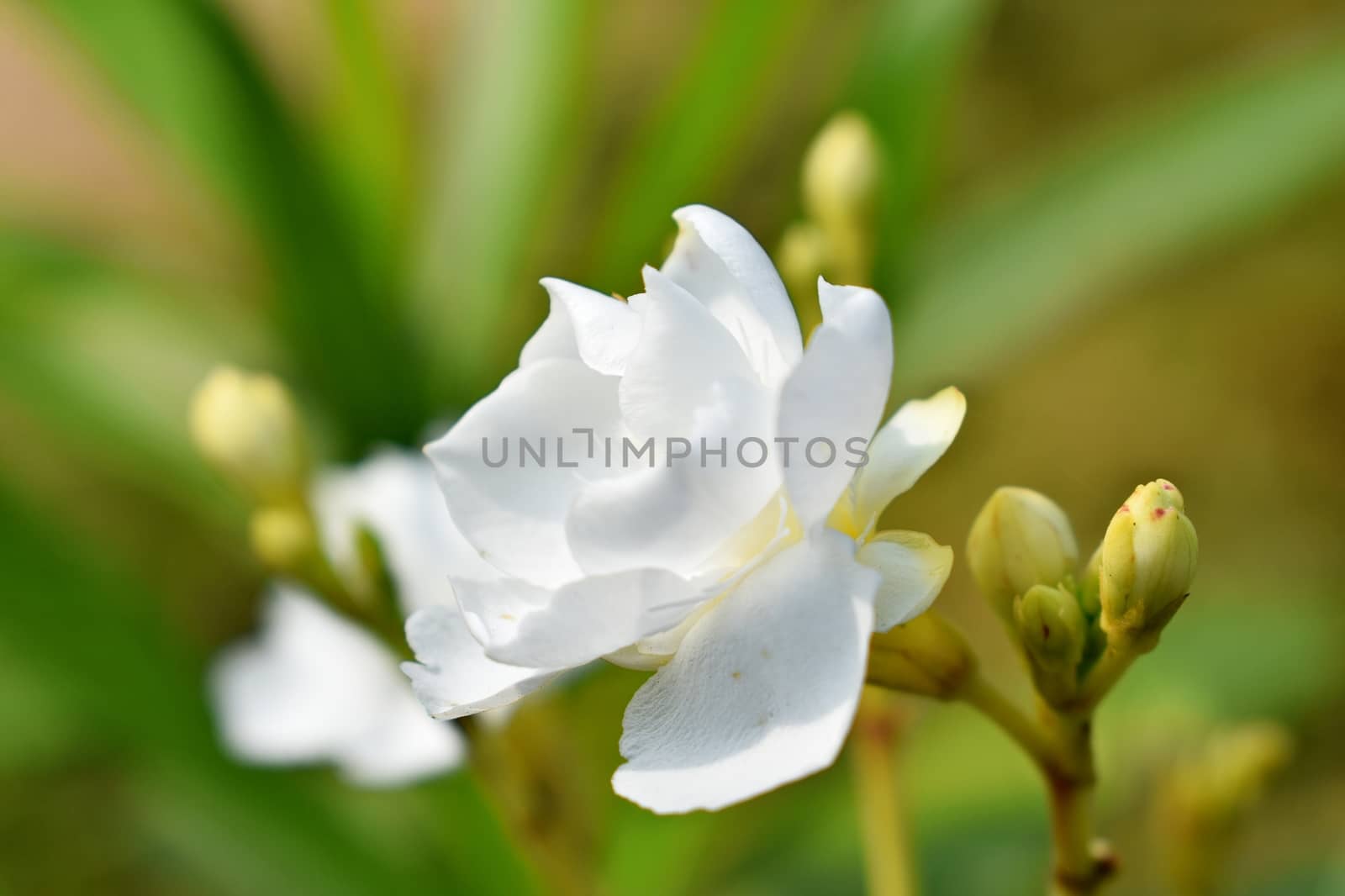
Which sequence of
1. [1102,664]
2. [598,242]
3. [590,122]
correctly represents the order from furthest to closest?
1. [590,122]
2. [598,242]
3. [1102,664]

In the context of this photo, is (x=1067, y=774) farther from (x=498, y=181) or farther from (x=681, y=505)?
(x=498, y=181)

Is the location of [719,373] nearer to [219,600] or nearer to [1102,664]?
[1102,664]

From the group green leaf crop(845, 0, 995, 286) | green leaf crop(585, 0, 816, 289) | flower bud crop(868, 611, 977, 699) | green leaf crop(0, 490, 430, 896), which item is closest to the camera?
flower bud crop(868, 611, 977, 699)

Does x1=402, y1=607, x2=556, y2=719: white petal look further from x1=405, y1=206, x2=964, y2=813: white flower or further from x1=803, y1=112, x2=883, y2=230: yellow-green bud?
x1=803, y1=112, x2=883, y2=230: yellow-green bud

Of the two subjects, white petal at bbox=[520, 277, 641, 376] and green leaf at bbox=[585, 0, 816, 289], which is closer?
white petal at bbox=[520, 277, 641, 376]

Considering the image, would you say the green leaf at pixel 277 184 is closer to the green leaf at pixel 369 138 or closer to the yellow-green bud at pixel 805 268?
the green leaf at pixel 369 138

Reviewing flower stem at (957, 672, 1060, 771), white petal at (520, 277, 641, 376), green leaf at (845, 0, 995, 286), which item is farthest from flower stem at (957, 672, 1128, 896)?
green leaf at (845, 0, 995, 286)

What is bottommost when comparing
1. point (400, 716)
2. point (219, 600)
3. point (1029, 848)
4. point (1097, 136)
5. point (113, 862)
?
point (113, 862)

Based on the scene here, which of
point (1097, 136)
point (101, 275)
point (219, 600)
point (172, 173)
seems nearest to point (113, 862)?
point (219, 600)
